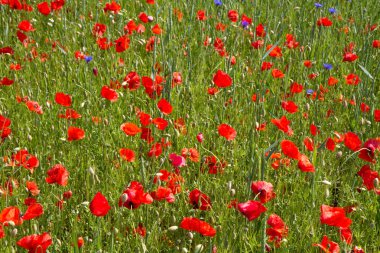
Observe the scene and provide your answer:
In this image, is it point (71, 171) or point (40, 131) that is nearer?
point (71, 171)

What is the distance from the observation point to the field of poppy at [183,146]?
5.97 feet

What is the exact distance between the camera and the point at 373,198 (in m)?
2.13

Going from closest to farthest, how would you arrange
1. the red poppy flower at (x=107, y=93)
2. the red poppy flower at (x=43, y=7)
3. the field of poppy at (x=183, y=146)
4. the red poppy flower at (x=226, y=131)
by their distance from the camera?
the field of poppy at (x=183, y=146) → the red poppy flower at (x=226, y=131) → the red poppy flower at (x=107, y=93) → the red poppy flower at (x=43, y=7)

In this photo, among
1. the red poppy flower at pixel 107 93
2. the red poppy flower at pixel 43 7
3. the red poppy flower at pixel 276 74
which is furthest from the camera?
the red poppy flower at pixel 43 7

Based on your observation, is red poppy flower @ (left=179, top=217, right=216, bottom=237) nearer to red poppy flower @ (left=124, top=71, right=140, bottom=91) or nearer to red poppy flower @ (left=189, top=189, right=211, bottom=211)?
red poppy flower @ (left=189, top=189, right=211, bottom=211)

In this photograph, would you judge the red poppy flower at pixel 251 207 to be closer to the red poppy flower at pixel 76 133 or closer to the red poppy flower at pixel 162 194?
the red poppy flower at pixel 162 194

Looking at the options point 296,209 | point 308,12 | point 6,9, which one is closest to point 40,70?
point 6,9

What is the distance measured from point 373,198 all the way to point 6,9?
2834 mm

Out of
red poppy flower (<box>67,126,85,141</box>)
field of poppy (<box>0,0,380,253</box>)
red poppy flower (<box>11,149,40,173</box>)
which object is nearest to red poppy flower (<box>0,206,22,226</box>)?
field of poppy (<box>0,0,380,253</box>)

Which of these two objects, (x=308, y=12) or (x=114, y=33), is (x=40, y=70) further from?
(x=308, y=12)

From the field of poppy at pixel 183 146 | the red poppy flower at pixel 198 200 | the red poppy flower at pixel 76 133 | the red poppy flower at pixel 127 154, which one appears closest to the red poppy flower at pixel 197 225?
the field of poppy at pixel 183 146

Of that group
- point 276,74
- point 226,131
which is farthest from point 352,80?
point 226,131

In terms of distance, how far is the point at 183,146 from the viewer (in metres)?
2.43

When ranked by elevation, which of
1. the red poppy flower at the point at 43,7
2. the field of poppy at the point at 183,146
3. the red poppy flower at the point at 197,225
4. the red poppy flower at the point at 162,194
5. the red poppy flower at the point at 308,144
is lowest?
the field of poppy at the point at 183,146
